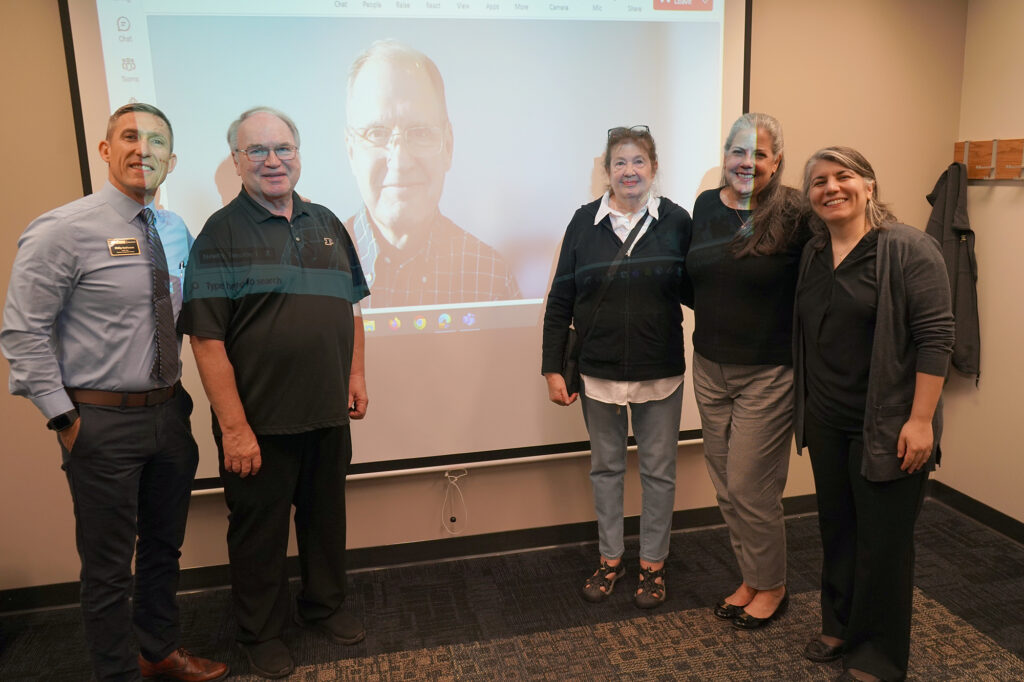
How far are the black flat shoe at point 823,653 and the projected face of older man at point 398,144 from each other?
181 centimetres

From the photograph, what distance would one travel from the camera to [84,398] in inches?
73.2

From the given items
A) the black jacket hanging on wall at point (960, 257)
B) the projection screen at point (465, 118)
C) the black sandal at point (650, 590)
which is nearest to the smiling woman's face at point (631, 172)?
the projection screen at point (465, 118)

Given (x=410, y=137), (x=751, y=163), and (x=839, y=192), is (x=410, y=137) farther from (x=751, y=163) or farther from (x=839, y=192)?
(x=839, y=192)

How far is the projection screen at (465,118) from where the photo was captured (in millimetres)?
2295

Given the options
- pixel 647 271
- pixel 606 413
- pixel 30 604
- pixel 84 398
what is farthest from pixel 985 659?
pixel 30 604

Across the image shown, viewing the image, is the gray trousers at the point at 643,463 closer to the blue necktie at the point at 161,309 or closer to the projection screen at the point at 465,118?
the projection screen at the point at 465,118

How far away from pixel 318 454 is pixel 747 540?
1.36m

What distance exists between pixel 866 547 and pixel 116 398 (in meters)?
1.98

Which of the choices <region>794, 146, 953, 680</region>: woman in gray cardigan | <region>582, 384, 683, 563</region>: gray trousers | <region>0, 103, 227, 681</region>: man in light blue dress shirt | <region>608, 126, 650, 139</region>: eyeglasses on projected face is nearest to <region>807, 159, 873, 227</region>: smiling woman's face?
<region>794, 146, 953, 680</region>: woman in gray cardigan

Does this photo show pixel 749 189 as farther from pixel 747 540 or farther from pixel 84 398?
pixel 84 398

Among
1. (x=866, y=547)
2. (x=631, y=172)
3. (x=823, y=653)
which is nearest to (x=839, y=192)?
(x=631, y=172)

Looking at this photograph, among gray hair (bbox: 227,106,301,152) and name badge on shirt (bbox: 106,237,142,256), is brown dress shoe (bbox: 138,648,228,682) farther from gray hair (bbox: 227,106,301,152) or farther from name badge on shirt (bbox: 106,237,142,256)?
gray hair (bbox: 227,106,301,152)

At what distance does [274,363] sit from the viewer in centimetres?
204

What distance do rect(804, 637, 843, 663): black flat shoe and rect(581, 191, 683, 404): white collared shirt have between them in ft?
2.81
